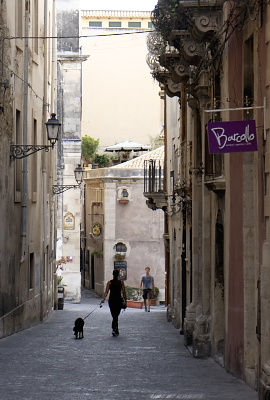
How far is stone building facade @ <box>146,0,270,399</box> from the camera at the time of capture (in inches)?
451

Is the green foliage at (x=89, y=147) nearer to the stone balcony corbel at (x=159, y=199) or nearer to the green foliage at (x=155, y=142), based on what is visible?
the green foliage at (x=155, y=142)

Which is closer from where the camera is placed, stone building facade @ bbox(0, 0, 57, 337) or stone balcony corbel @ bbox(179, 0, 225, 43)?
stone balcony corbel @ bbox(179, 0, 225, 43)

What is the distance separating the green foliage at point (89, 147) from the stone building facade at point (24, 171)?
33285mm

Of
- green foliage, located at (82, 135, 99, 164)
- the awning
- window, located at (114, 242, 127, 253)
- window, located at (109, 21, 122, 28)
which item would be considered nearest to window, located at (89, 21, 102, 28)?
window, located at (109, 21, 122, 28)

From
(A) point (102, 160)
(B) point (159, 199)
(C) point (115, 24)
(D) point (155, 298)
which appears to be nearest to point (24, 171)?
(B) point (159, 199)

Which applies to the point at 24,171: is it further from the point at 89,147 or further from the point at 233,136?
the point at 89,147

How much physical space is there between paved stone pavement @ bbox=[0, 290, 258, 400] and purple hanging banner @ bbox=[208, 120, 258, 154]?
8.73ft

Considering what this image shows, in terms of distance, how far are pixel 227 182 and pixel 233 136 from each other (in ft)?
13.7

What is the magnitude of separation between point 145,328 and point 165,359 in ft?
30.2

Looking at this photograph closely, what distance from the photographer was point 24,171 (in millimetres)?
23828

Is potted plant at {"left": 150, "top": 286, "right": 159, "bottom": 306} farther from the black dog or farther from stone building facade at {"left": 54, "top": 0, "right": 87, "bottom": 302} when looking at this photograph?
the black dog

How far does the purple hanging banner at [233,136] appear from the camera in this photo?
10.5 meters

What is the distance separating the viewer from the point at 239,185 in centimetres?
1321

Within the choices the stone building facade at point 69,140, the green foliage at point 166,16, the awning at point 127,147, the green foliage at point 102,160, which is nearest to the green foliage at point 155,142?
the awning at point 127,147
